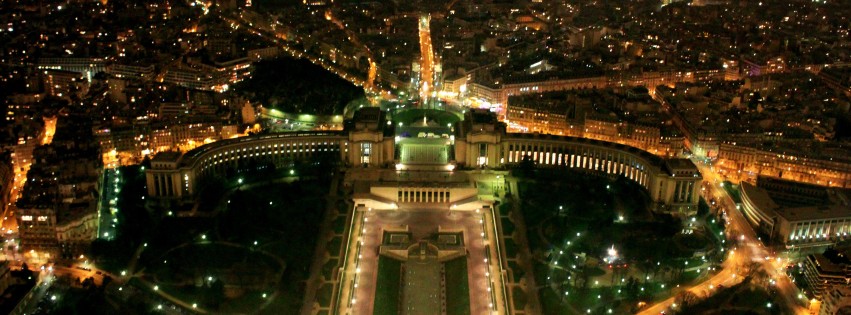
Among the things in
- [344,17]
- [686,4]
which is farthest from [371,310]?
[686,4]

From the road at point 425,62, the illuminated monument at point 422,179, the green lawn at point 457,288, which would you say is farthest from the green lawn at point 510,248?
the road at point 425,62

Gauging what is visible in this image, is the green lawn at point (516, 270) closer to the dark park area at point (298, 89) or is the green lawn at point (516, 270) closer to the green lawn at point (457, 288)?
the green lawn at point (457, 288)

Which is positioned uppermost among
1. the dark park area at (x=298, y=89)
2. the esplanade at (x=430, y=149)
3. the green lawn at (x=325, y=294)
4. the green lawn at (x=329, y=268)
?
the dark park area at (x=298, y=89)

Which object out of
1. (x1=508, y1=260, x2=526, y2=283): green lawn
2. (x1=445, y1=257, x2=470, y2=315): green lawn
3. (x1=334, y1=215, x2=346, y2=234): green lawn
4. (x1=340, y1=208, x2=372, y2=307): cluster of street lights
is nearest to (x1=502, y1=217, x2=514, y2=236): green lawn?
(x1=508, y1=260, x2=526, y2=283): green lawn

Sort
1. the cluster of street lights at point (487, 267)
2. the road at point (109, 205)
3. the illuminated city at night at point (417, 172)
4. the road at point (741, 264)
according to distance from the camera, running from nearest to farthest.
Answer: the cluster of street lights at point (487, 267), the road at point (741, 264), the illuminated city at night at point (417, 172), the road at point (109, 205)

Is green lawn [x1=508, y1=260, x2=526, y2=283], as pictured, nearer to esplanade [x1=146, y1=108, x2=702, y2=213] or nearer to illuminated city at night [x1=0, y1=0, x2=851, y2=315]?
Answer: illuminated city at night [x1=0, y1=0, x2=851, y2=315]

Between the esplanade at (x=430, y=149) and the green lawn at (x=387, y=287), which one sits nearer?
the green lawn at (x=387, y=287)
